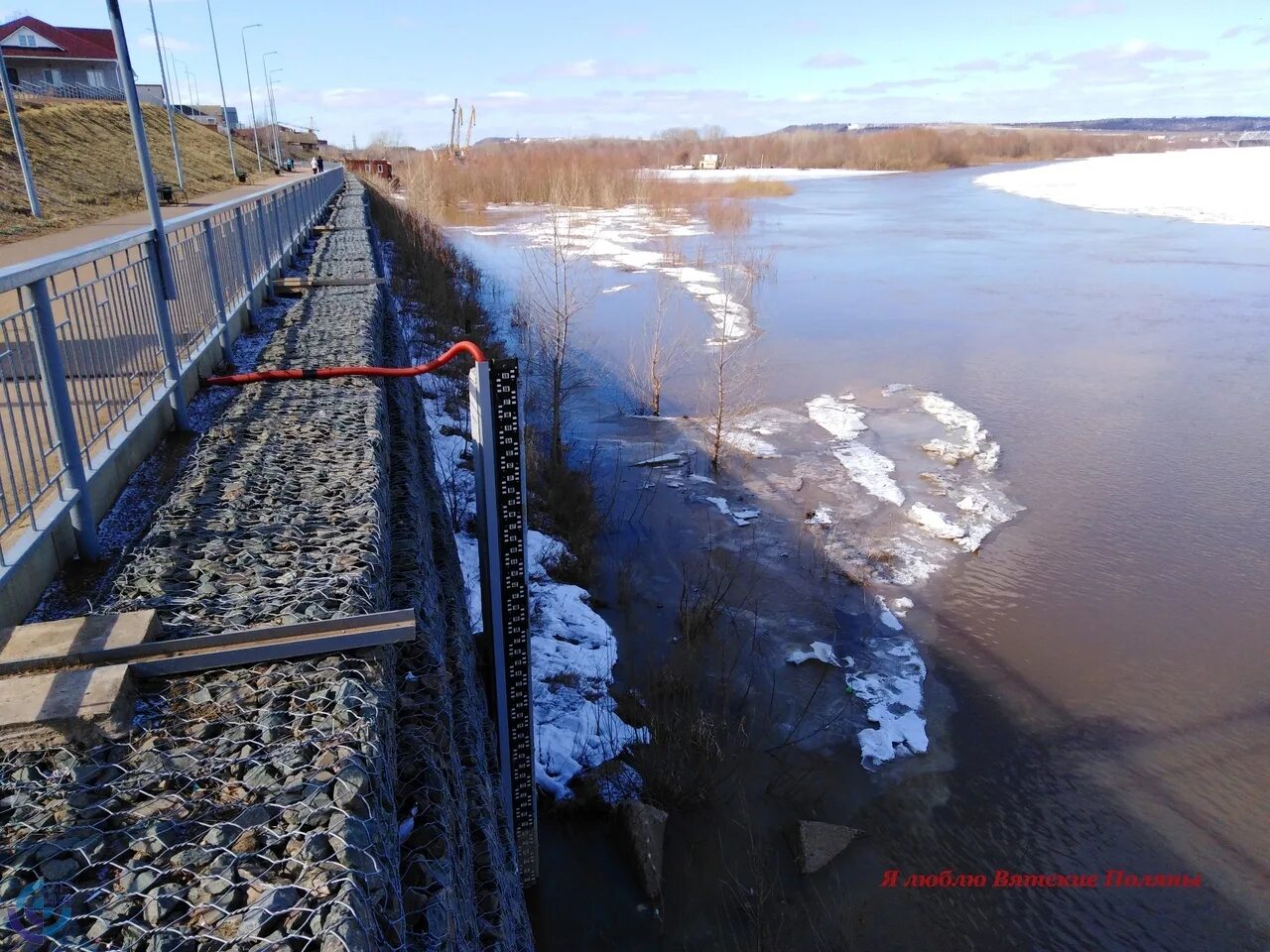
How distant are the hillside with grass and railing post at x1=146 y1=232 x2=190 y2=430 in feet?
41.4

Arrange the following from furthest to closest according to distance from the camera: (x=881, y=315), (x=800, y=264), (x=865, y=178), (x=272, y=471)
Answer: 1. (x=865, y=178)
2. (x=800, y=264)
3. (x=881, y=315)
4. (x=272, y=471)

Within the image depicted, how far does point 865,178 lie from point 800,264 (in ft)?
179

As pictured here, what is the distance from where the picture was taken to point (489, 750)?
482 centimetres

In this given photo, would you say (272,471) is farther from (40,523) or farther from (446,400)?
(446,400)

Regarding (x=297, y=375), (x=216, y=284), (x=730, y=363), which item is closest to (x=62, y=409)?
(x=297, y=375)

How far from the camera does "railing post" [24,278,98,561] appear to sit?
3.38 metres

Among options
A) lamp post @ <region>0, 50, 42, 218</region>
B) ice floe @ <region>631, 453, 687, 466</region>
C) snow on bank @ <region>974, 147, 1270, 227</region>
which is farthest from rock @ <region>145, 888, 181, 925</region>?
A: snow on bank @ <region>974, 147, 1270, 227</region>

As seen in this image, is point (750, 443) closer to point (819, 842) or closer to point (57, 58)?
point (819, 842)

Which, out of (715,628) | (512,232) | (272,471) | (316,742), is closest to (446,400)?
(715,628)

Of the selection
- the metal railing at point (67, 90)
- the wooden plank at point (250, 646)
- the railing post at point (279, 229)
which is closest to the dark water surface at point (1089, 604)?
the wooden plank at point (250, 646)

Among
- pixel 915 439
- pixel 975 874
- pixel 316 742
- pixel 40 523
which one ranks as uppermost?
pixel 40 523

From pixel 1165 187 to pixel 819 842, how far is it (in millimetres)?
61567

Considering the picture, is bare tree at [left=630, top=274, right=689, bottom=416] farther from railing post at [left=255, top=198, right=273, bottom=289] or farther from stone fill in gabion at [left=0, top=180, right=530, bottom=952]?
stone fill in gabion at [left=0, top=180, right=530, bottom=952]

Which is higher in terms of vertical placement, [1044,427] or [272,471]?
[272,471]
